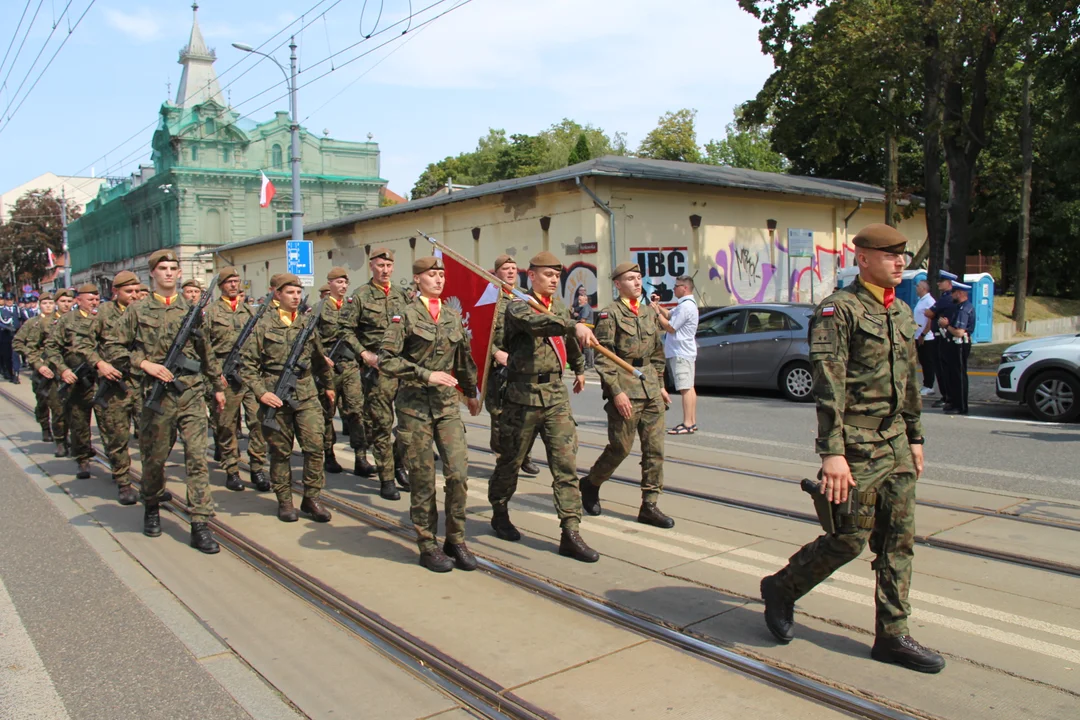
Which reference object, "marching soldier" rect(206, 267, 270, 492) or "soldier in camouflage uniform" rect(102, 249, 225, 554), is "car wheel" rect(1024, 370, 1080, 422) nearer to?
"marching soldier" rect(206, 267, 270, 492)

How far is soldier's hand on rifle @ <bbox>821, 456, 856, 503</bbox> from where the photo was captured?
143 inches

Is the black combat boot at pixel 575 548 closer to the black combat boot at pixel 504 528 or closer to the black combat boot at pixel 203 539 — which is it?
the black combat boot at pixel 504 528

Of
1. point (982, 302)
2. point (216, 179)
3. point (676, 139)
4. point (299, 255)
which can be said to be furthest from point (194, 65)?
point (982, 302)

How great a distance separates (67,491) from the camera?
8.30m

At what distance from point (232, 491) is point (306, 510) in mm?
1521

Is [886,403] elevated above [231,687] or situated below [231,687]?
above

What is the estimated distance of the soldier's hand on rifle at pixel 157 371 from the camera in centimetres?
612

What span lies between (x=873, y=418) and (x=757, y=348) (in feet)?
33.2

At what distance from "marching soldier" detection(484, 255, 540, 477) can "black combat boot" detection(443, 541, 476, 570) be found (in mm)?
738

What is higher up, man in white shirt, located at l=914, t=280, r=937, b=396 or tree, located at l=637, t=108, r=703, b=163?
tree, located at l=637, t=108, r=703, b=163

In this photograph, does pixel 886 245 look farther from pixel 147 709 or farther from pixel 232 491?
pixel 232 491

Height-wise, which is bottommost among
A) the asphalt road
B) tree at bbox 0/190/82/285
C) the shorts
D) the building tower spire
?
the asphalt road

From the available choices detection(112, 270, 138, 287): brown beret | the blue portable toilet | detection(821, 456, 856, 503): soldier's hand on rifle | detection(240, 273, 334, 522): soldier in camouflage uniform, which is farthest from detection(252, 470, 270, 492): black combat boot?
the blue portable toilet

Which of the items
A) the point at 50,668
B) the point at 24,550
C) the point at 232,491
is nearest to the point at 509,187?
the point at 232,491
